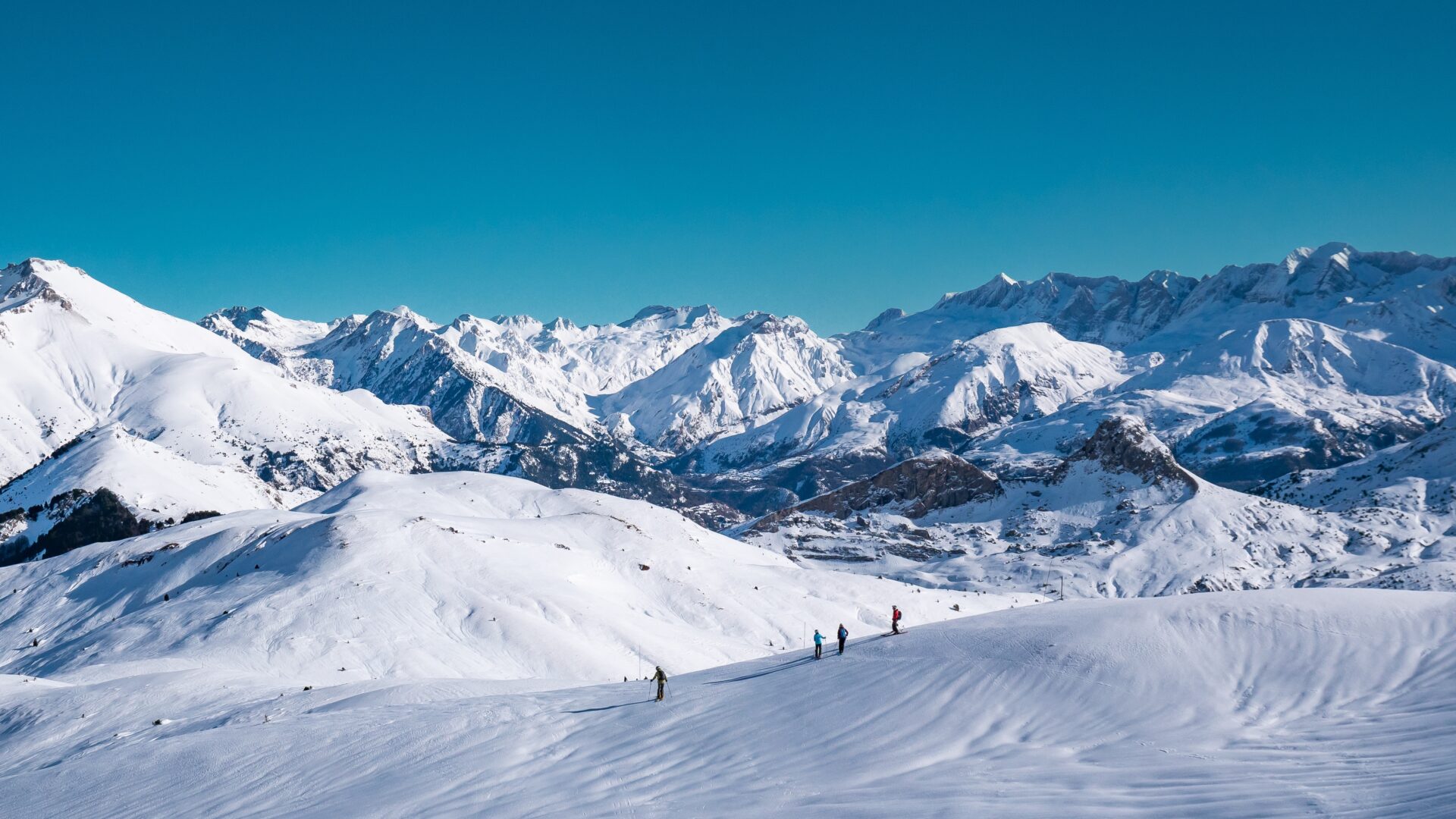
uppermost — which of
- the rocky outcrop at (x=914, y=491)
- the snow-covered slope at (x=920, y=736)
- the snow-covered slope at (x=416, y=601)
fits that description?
the rocky outcrop at (x=914, y=491)

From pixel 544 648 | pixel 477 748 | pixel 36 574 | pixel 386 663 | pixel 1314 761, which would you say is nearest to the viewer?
pixel 1314 761

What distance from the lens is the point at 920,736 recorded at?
26.1 metres

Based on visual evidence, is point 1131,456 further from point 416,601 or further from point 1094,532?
point 416,601

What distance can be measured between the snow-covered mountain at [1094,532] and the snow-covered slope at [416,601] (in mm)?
49015

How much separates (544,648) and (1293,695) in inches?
1652

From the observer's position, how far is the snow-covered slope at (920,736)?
21.1 m

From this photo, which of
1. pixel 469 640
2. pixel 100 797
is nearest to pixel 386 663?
pixel 469 640

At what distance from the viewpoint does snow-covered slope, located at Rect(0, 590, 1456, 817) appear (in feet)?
69.1

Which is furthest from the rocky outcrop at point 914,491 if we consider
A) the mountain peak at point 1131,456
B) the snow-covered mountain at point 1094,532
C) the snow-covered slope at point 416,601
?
the snow-covered slope at point 416,601

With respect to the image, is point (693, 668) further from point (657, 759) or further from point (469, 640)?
point (657, 759)

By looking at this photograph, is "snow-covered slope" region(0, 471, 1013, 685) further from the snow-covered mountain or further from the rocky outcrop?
the rocky outcrop

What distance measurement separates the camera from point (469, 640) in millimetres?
59938

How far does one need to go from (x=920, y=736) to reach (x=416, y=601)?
4617 cm

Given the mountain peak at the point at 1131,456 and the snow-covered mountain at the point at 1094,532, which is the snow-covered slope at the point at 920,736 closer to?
the snow-covered mountain at the point at 1094,532
